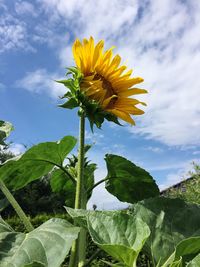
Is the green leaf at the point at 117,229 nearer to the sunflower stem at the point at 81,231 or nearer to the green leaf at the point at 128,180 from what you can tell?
the sunflower stem at the point at 81,231

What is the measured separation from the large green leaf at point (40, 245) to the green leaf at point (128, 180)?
56 centimetres

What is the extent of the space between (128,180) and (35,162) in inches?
13.4

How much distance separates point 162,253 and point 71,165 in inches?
36.5

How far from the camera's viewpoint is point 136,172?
167 centimetres

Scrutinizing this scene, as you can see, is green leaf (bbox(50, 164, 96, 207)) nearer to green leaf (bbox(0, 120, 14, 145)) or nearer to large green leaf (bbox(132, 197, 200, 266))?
green leaf (bbox(0, 120, 14, 145))

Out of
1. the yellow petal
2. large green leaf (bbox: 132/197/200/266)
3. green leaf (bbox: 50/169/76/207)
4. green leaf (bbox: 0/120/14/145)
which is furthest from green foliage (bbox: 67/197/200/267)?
green leaf (bbox: 50/169/76/207)

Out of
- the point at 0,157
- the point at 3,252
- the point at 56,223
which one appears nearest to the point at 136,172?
the point at 56,223

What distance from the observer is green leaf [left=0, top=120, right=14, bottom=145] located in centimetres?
168

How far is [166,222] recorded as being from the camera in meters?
1.09

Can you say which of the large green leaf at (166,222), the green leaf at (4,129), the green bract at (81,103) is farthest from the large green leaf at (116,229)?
the green leaf at (4,129)

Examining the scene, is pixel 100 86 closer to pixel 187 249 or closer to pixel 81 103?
pixel 81 103

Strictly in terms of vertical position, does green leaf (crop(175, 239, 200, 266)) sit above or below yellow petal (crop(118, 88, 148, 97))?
below

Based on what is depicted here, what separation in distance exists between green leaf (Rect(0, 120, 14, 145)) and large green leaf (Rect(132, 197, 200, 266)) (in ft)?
2.40

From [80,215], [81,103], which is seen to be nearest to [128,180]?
[81,103]
